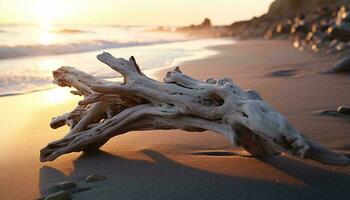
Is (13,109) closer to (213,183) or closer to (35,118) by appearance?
(35,118)

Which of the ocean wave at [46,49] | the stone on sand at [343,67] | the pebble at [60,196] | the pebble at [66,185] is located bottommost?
the stone on sand at [343,67]

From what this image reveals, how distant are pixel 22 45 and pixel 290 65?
29.6 ft

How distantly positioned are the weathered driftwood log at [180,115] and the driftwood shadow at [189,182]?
19 centimetres

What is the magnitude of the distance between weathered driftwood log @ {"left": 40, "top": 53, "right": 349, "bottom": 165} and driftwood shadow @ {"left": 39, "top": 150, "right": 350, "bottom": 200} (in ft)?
0.62

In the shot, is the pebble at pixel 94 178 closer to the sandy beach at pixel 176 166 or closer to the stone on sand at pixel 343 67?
the sandy beach at pixel 176 166

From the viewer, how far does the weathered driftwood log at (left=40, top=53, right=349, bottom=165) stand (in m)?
2.54

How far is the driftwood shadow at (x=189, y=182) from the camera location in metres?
2.59

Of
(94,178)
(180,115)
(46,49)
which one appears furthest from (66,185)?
(46,49)

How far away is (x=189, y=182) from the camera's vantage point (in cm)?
286

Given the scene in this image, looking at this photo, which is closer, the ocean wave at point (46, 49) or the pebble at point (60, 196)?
the pebble at point (60, 196)

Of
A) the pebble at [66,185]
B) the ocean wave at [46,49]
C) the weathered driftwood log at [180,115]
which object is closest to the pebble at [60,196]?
the pebble at [66,185]

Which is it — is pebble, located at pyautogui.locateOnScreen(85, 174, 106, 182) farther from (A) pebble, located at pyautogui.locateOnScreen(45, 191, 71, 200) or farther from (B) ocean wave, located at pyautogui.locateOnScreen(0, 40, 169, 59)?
(B) ocean wave, located at pyautogui.locateOnScreen(0, 40, 169, 59)

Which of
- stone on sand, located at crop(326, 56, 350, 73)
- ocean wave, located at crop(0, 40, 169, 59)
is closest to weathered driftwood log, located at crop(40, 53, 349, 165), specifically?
stone on sand, located at crop(326, 56, 350, 73)

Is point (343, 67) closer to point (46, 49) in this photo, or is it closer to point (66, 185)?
point (66, 185)
